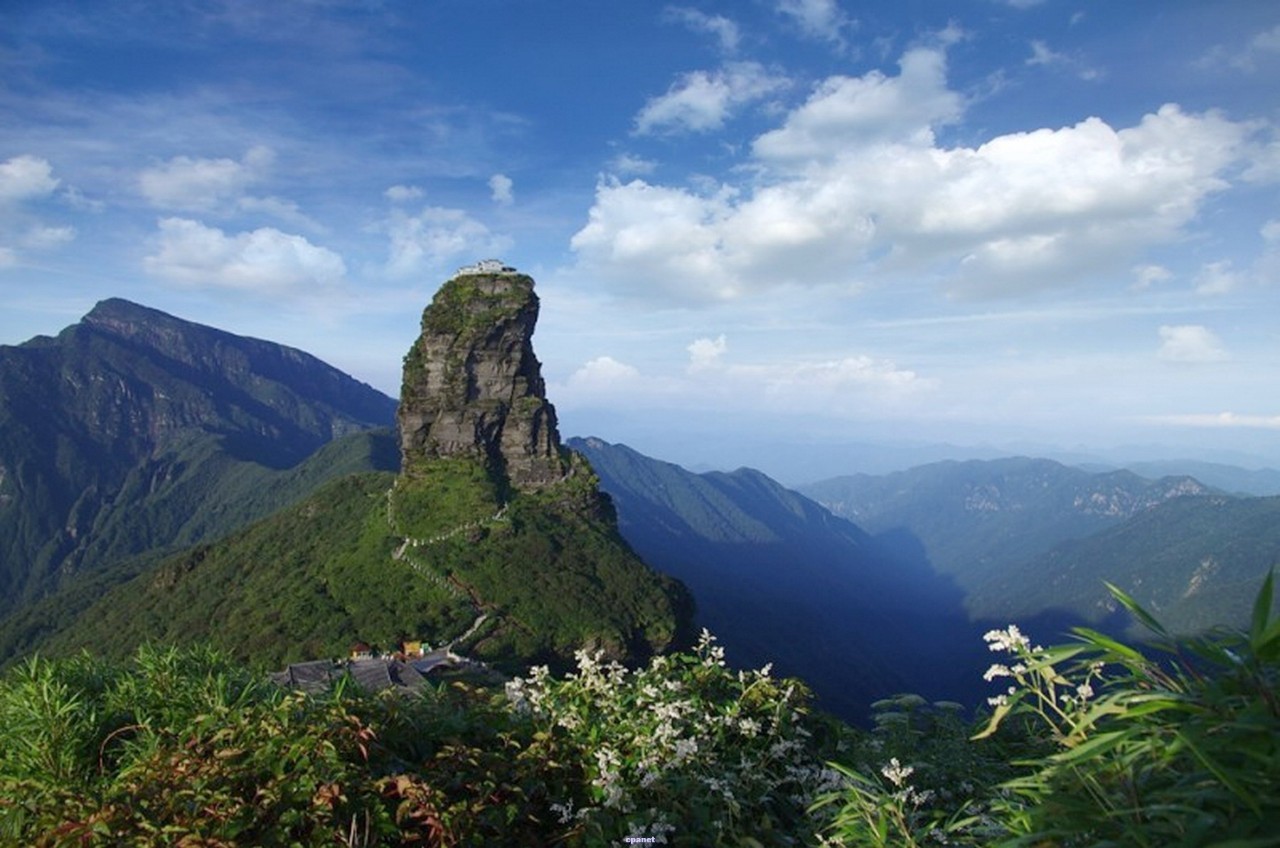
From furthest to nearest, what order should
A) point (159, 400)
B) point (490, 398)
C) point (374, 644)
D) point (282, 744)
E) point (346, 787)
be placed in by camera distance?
point (159, 400)
point (490, 398)
point (374, 644)
point (282, 744)
point (346, 787)

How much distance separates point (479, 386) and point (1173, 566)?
6630 inches

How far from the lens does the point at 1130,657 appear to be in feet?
8.71

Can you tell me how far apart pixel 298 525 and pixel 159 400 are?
17396 centimetres

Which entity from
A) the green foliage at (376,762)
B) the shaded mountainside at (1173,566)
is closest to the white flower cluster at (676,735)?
the green foliage at (376,762)

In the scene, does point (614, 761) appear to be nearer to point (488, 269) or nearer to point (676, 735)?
point (676, 735)

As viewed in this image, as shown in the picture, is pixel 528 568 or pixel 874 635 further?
pixel 874 635

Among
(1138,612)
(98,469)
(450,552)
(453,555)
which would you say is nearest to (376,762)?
(1138,612)

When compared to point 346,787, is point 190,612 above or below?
below

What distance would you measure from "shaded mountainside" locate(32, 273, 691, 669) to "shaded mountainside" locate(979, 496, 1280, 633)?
11612 cm

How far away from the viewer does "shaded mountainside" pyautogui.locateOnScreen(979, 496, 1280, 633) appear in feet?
436

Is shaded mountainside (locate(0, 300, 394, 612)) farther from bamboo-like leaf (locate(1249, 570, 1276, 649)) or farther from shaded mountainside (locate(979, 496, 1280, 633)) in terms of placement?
shaded mountainside (locate(979, 496, 1280, 633))

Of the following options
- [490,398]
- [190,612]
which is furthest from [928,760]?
[190,612]

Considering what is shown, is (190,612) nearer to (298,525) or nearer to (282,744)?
(298,525)

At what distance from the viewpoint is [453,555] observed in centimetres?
4753
